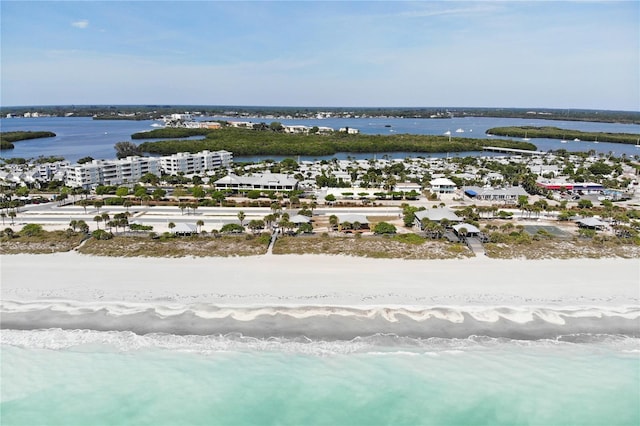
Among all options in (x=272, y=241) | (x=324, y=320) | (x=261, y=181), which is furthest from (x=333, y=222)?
(x=261, y=181)

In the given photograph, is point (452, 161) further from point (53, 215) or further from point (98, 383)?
point (98, 383)

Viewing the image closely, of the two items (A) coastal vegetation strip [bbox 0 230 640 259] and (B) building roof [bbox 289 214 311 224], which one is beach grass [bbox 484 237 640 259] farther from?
(B) building roof [bbox 289 214 311 224]

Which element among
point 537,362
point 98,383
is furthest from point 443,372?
point 98,383

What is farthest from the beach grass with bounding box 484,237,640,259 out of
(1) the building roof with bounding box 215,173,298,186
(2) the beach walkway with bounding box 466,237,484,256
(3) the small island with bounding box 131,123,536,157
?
(3) the small island with bounding box 131,123,536,157

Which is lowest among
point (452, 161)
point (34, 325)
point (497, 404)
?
point (497, 404)

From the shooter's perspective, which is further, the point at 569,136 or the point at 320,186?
the point at 569,136
